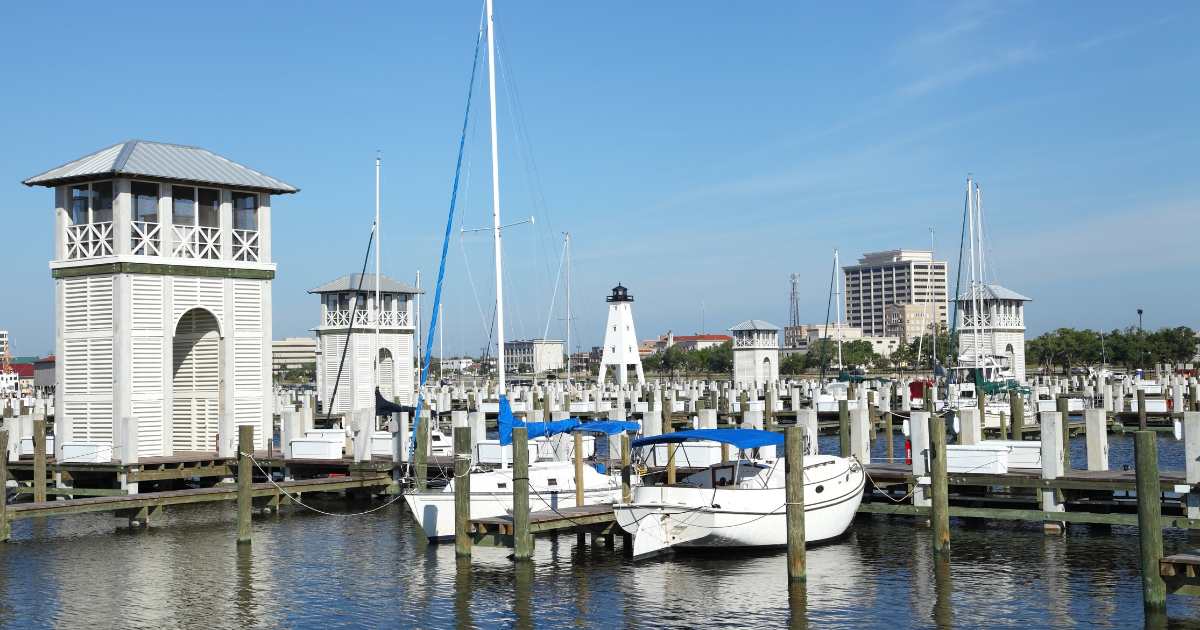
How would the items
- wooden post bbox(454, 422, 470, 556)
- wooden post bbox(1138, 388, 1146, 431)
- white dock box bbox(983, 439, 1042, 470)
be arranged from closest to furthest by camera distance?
wooden post bbox(454, 422, 470, 556) → white dock box bbox(983, 439, 1042, 470) → wooden post bbox(1138, 388, 1146, 431)

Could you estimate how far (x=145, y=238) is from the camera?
33906mm

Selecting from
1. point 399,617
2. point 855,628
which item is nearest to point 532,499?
point 399,617

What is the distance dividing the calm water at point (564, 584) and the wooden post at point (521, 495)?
418 mm

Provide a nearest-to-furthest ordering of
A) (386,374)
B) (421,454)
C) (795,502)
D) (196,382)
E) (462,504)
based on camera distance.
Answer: (795,502), (462,504), (421,454), (196,382), (386,374)

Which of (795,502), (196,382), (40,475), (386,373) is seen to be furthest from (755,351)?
(795,502)

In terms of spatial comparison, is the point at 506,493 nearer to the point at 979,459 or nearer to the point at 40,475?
the point at 979,459

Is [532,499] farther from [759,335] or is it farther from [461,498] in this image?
[759,335]

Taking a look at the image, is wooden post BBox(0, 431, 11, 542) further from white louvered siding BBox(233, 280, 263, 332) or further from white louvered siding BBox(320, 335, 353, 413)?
white louvered siding BBox(320, 335, 353, 413)

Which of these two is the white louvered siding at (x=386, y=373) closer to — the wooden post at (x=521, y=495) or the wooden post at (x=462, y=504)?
the wooden post at (x=462, y=504)

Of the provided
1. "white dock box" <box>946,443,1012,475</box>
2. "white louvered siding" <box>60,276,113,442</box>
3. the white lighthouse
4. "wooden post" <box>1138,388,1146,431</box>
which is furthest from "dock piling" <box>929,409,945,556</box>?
"wooden post" <box>1138,388,1146,431</box>

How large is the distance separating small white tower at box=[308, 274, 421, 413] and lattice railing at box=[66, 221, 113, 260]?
25432 mm

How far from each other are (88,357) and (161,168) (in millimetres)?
5412

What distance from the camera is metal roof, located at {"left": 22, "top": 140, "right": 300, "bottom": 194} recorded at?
33.7 m

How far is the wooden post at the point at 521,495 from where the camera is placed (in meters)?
23.3
